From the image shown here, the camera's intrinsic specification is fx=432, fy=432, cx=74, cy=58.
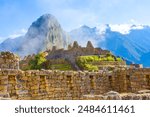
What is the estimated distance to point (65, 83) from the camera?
67.4 ft

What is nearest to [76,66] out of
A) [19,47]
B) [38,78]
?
[38,78]

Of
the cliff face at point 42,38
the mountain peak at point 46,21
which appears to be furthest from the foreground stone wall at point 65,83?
the mountain peak at point 46,21

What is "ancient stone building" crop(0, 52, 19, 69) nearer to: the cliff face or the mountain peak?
the cliff face

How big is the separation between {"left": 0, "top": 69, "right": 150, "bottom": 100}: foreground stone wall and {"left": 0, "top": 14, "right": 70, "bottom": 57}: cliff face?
142932 mm

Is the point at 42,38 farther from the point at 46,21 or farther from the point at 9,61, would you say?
the point at 9,61

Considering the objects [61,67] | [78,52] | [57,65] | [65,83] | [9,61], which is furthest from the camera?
[78,52]

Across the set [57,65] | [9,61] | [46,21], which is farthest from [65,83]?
[46,21]

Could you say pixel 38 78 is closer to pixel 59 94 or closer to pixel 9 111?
pixel 59 94

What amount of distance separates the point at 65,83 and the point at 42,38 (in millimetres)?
157152

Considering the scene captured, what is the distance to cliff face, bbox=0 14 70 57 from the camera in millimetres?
172375

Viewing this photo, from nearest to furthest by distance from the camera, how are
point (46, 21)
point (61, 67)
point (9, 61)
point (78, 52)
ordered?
point (9, 61)
point (61, 67)
point (78, 52)
point (46, 21)

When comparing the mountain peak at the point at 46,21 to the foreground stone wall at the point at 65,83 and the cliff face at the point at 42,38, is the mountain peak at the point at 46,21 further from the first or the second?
the foreground stone wall at the point at 65,83

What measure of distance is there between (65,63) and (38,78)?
58.6m

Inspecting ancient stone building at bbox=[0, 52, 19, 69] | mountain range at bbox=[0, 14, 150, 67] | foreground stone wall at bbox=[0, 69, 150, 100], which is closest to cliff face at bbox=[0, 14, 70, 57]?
mountain range at bbox=[0, 14, 150, 67]
